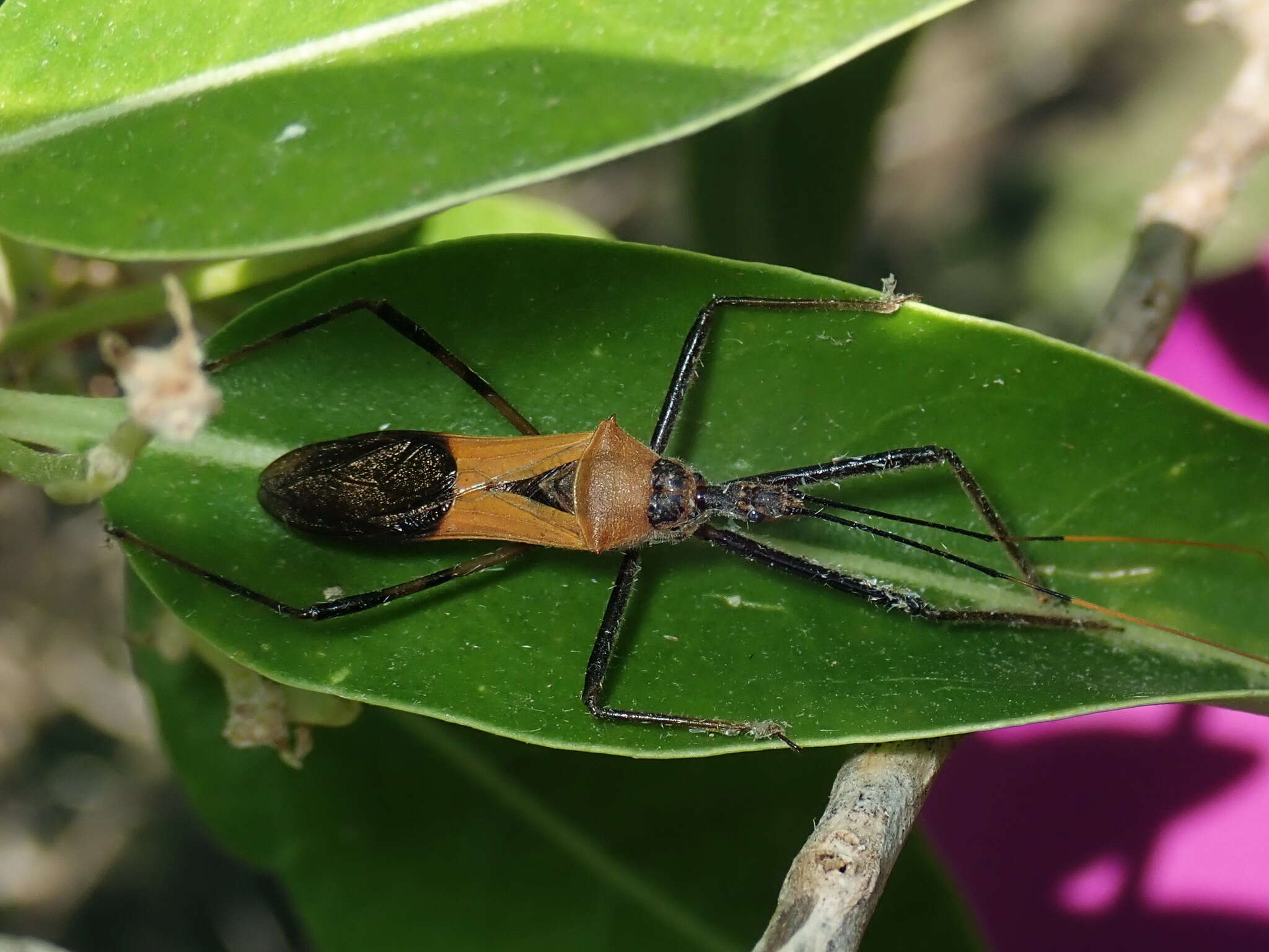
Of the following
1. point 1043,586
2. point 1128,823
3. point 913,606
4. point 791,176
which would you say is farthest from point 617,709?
point 791,176

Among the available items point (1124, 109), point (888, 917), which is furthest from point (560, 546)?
point (1124, 109)

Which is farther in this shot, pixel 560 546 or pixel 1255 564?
pixel 560 546

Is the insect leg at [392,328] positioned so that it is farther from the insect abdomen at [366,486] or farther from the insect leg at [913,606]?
the insect leg at [913,606]

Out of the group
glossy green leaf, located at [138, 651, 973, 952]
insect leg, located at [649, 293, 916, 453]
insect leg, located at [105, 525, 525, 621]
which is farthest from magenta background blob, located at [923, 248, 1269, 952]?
insect leg, located at [105, 525, 525, 621]

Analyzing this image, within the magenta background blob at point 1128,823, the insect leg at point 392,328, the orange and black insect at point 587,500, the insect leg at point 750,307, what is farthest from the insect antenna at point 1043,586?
the insect leg at point 392,328

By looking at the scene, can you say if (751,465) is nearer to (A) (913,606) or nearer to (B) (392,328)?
(A) (913,606)

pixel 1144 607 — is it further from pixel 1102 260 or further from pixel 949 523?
pixel 1102 260

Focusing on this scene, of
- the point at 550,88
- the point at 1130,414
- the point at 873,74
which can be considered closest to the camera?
the point at 550,88
